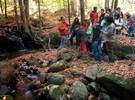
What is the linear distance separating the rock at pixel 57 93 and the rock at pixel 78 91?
14.3 inches

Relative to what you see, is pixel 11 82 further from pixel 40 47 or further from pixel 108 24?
pixel 40 47

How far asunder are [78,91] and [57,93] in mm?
871

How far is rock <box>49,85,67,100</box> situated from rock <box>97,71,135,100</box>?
5.25 feet

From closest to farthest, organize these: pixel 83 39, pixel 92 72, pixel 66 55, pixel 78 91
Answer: pixel 78 91, pixel 92 72, pixel 83 39, pixel 66 55

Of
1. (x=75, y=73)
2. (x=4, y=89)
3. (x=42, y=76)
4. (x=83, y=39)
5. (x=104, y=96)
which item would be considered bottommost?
(x=4, y=89)

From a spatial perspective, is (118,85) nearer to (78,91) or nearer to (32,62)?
(78,91)

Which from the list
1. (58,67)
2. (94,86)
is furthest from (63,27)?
(94,86)

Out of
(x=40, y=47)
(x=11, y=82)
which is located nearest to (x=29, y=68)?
(x=11, y=82)

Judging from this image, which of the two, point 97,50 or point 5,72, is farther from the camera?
point 97,50

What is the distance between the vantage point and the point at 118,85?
8.27m

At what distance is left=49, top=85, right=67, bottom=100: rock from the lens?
889 cm

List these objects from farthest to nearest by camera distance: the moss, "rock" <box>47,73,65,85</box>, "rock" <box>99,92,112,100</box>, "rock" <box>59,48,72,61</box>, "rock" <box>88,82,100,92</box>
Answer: "rock" <box>59,48,72,61</box> < "rock" <box>47,73,65,85</box> < "rock" <box>88,82,100,92</box> < the moss < "rock" <box>99,92,112,100</box>

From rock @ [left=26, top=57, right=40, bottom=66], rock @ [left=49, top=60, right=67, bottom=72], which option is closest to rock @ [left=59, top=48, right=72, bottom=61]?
rock @ [left=49, top=60, right=67, bottom=72]

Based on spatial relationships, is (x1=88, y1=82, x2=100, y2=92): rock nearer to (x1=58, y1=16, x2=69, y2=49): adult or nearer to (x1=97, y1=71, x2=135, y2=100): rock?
(x1=97, y1=71, x2=135, y2=100): rock
